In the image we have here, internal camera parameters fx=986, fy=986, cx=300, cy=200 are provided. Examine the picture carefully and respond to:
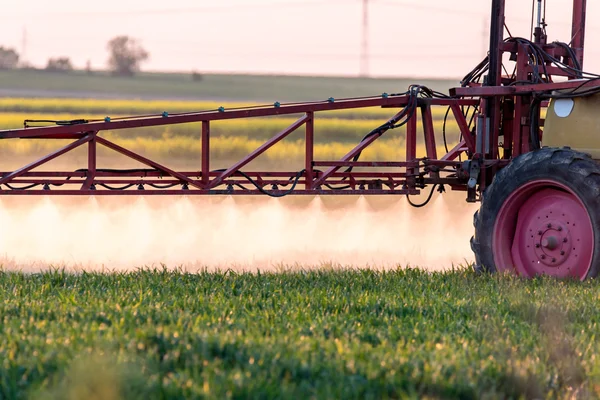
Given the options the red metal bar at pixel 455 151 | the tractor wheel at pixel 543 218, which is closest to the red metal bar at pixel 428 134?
the red metal bar at pixel 455 151

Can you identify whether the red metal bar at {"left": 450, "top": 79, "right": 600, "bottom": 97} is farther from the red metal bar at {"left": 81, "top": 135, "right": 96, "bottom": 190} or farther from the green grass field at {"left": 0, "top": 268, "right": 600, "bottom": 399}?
the red metal bar at {"left": 81, "top": 135, "right": 96, "bottom": 190}

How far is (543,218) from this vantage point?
28.5ft

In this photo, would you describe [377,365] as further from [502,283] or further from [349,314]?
[502,283]

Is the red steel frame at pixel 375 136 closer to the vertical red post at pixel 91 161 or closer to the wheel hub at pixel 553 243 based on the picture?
the vertical red post at pixel 91 161

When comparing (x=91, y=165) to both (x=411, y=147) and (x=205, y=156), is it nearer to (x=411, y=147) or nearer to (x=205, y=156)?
(x=205, y=156)

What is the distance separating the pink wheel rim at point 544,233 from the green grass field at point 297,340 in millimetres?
334

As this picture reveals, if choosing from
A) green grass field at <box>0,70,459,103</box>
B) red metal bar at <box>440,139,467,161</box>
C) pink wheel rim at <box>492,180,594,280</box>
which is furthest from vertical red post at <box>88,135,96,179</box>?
green grass field at <box>0,70,459,103</box>

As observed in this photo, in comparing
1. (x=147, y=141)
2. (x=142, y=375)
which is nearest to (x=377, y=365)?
(x=142, y=375)

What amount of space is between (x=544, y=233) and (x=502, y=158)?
148 centimetres

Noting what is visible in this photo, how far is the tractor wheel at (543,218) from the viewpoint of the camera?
27.4 ft

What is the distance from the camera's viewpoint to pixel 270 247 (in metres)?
12.7

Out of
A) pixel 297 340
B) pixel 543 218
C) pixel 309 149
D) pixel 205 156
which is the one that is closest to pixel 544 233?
pixel 543 218

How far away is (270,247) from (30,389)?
784 cm

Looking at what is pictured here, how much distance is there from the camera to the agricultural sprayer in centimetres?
855
